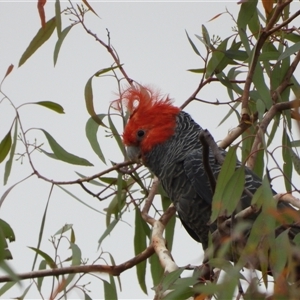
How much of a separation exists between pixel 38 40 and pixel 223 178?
93cm

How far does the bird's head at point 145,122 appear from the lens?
3.38 meters

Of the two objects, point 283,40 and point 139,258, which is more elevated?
point 283,40

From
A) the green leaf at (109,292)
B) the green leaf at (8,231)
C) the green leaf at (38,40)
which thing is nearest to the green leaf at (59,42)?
the green leaf at (38,40)

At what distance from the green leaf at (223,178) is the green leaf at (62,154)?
64cm

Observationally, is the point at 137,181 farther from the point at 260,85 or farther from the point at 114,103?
the point at 260,85

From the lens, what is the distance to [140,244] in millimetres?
3115

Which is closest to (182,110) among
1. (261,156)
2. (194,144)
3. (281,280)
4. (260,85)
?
(194,144)

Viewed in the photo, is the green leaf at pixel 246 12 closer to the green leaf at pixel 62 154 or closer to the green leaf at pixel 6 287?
the green leaf at pixel 62 154

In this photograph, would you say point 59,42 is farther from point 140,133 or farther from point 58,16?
point 140,133

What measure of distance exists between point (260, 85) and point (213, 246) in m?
0.81

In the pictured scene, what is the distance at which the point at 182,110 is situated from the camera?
3479mm

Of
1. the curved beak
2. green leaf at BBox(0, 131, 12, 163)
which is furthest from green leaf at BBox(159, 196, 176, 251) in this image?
green leaf at BBox(0, 131, 12, 163)

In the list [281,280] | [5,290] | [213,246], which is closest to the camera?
[281,280]

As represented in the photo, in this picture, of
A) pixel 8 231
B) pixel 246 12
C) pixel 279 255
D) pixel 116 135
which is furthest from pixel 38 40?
pixel 279 255
